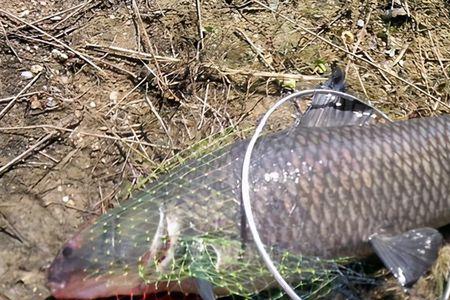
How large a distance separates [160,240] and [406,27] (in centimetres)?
263

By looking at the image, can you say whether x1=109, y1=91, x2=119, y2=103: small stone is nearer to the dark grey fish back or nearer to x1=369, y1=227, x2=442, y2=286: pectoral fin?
the dark grey fish back

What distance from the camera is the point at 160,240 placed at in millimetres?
3475

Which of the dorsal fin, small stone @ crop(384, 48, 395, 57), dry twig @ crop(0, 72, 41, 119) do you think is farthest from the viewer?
small stone @ crop(384, 48, 395, 57)

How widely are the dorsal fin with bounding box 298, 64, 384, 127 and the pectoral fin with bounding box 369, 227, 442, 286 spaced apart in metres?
0.69

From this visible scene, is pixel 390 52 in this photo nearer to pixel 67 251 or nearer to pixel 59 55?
pixel 59 55

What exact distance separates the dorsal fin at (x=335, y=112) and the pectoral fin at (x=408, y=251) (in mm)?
694

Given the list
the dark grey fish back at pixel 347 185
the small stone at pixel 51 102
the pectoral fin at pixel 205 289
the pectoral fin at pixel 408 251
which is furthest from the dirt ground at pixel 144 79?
the pectoral fin at pixel 205 289

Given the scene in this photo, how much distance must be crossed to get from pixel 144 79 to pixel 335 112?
124 cm

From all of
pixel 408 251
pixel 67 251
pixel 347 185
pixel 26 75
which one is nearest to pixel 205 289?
pixel 67 251

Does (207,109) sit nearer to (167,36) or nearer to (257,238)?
(167,36)

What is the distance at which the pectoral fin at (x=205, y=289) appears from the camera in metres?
3.54

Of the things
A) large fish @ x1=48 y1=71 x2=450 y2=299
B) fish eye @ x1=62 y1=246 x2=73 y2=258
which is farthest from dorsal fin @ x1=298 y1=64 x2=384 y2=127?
fish eye @ x1=62 y1=246 x2=73 y2=258

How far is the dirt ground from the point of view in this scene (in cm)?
414

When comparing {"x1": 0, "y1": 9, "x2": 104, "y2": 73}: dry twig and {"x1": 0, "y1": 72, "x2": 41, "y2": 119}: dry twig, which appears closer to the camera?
{"x1": 0, "y1": 72, "x2": 41, "y2": 119}: dry twig
